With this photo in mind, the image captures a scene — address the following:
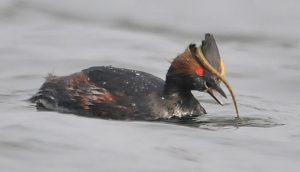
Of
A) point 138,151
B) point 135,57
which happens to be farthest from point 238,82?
point 138,151

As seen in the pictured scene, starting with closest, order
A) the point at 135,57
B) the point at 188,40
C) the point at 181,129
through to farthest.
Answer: the point at 181,129, the point at 135,57, the point at 188,40

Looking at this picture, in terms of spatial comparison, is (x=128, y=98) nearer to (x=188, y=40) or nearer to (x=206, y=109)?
(x=206, y=109)

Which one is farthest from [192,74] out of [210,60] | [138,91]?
[138,91]

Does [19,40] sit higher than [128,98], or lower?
higher

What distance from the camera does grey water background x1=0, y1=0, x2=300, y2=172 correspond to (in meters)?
9.60

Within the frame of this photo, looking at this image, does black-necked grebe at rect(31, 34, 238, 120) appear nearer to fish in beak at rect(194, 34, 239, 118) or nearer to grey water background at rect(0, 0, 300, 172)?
fish in beak at rect(194, 34, 239, 118)

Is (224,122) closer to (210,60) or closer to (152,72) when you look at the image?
(210,60)

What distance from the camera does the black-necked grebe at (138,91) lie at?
11336 mm

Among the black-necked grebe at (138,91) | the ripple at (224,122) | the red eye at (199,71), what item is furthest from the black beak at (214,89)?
the ripple at (224,122)

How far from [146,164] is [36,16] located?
31.6 feet

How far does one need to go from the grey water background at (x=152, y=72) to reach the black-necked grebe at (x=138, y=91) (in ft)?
0.93

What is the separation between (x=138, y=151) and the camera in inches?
386

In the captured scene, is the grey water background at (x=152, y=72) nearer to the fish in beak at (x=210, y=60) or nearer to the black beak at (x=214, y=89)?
the black beak at (x=214, y=89)

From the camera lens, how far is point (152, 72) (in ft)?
49.6
